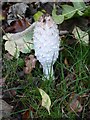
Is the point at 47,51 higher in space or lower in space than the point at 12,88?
higher

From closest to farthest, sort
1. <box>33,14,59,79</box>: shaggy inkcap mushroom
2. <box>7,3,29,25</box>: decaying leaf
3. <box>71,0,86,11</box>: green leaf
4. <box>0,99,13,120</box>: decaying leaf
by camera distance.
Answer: <box>33,14,59,79</box>: shaggy inkcap mushroom, <box>0,99,13,120</box>: decaying leaf, <box>71,0,86,11</box>: green leaf, <box>7,3,29,25</box>: decaying leaf

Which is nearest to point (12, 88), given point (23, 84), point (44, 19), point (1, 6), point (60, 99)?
point (23, 84)

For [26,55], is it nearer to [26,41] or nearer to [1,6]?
[26,41]

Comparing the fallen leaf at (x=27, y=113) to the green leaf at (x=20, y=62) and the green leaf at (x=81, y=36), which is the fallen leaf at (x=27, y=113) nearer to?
the green leaf at (x=20, y=62)

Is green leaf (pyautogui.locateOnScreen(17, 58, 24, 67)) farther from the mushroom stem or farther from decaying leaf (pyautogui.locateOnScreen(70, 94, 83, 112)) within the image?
decaying leaf (pyautogui.locateOnScreen(70, 94, 83, 112))

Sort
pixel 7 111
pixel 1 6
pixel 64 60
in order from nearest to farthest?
pixel 7 111 → pixel 64 60 → pixel 1 6

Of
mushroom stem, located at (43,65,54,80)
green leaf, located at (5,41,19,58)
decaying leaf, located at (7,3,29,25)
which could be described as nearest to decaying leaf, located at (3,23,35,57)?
green leaf, located at (5,41,19,58)
